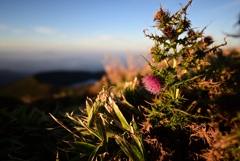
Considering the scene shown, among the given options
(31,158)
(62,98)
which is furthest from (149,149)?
(62,98)

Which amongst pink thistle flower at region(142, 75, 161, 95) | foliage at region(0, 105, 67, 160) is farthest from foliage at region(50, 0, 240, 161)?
foliage at region(0, 105, 67, 160)

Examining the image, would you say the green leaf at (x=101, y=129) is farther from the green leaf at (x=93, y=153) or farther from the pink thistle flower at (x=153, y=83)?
the pink thistle flower at (x=153, y=83)

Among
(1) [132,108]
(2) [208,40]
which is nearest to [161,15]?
(2) [208,40]

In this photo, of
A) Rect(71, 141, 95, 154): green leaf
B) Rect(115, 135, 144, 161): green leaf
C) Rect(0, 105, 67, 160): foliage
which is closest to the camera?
Rect(115, 135, 144, 161): green leaf

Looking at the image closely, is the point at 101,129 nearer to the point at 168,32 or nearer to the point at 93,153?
the point at 93,153

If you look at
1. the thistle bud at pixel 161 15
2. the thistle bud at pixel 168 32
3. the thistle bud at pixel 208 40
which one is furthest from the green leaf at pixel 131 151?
the thistle bud at pixel 208 40

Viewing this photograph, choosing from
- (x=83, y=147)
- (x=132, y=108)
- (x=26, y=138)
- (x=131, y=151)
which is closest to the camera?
(x=131, y=151)

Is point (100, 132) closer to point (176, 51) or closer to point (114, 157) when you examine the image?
point (114, 157)

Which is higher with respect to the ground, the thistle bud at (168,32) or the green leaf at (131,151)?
the thistle bud at (168,32)

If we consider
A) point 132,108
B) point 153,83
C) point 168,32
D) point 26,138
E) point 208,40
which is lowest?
point 26,138

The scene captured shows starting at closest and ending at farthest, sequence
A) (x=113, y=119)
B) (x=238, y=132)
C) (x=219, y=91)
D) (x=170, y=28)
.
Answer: (x=238, y=132) < (x=170, y=28) < (x=113, y=119) < (x=219, y=91)

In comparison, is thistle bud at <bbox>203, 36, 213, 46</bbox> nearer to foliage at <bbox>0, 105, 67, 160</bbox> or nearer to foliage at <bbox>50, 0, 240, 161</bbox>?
foliage at <bbox>50, 0, 240, 161</bbox>
